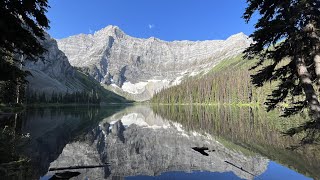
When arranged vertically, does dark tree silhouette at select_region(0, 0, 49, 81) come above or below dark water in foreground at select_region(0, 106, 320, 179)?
above

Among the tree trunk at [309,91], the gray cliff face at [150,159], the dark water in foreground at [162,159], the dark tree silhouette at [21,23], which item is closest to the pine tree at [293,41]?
the tree trunk at [309,91]

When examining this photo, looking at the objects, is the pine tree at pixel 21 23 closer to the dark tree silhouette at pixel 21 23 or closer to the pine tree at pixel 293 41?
the dark tree silhouette at pixel 21 23

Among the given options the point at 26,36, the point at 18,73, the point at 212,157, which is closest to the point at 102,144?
the point at 212,157

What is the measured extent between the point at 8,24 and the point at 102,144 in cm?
2314

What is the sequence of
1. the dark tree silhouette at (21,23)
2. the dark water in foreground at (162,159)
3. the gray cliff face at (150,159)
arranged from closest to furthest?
the dark tree silhouette at (21,23)
the dark water in foreground at (162,159)
the gray cliff face at (150,159)

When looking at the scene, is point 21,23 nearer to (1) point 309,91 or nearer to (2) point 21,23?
(2) point 21,23

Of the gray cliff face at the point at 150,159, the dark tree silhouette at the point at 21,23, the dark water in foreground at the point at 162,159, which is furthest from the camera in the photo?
the gray cliff face at the point at 150,159

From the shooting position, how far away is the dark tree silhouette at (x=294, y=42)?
49.3 ft

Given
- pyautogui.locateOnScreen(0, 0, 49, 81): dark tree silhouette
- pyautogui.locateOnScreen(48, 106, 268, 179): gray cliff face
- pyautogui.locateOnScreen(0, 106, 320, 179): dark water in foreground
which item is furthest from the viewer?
pyautogui.locateOnScreen(48, 106, 268, 179): gray cliff face

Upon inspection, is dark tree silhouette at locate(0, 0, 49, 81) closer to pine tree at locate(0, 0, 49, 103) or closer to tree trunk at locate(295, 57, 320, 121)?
pine tree at locate(0, 0, 49, 103)

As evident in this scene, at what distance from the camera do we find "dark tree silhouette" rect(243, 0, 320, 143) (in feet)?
49.3

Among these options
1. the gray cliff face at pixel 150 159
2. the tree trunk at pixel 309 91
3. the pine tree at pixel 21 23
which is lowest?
the gray cliff face at pixel 150 159

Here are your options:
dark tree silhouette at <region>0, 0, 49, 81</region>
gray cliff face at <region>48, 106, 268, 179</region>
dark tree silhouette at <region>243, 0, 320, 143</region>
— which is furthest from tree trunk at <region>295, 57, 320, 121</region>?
dark tree silhouette at <region>0, 0, 49, 81</region>

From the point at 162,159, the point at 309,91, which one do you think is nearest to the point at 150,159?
the point at 162,159
